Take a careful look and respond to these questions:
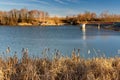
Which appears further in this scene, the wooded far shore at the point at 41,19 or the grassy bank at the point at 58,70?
the wooded far shore at the point at 41,19

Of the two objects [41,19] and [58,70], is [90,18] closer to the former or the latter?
[41,19]

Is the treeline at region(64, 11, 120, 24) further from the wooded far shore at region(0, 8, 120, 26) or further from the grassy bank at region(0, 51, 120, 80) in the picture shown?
the grassy bank at region(0, 51, 120, 80)

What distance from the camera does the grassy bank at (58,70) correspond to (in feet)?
22.1

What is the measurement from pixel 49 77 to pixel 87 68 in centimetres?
114

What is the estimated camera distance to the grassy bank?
6730 mm

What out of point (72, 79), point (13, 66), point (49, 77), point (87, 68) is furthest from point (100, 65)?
point (13, 66)

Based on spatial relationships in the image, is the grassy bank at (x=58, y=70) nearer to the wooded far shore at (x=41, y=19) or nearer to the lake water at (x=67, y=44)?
the lake water at (x=67, y=44)

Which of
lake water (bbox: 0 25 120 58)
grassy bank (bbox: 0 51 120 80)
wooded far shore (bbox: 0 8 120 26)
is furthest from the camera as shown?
wooded far shore (bbox: 0 8 120 26)

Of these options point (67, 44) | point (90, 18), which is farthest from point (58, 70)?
point (90, 18)

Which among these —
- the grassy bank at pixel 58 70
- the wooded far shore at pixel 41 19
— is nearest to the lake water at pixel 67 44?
the grassy bank at pixel 58 70

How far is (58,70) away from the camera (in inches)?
280

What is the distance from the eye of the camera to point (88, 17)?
127 m

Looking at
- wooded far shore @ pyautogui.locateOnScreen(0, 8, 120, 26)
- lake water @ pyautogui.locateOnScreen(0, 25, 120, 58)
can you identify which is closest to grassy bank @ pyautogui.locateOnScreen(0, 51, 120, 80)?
lake water @ pyautogui.locateOnScreen(0, 25, 120, 58)

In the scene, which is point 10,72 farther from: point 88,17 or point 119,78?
point 88,17
